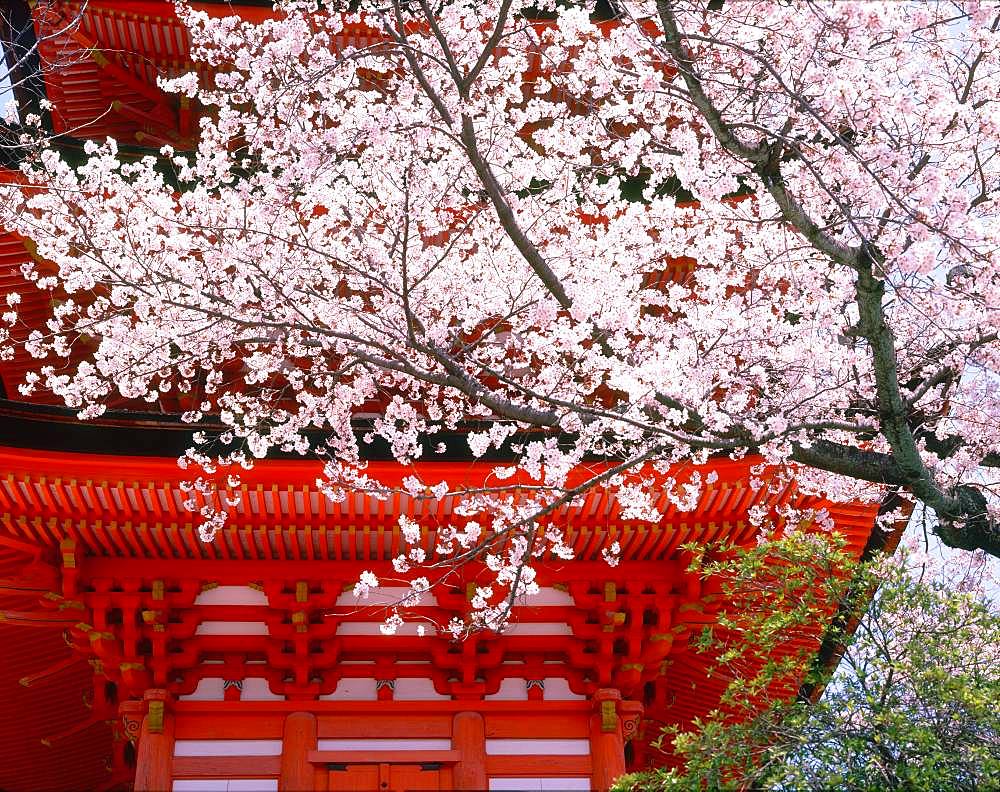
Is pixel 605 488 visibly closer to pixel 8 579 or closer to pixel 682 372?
pixel 682 372

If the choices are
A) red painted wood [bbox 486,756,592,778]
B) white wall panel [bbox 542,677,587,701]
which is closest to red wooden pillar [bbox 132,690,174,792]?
red painted wood [bbox 486,756,592,778]

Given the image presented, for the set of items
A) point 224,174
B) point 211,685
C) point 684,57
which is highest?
point 224,174

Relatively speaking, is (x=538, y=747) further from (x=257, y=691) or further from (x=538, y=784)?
(x=257, y=691)

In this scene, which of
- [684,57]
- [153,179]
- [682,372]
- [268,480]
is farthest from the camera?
[153,179]

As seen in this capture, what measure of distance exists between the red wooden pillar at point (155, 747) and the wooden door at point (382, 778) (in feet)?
3.91

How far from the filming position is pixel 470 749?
9000mm

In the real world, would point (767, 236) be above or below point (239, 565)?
above

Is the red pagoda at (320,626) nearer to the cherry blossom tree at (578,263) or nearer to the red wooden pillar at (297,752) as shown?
the red wooden pillar at (297,752)

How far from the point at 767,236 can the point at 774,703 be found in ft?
11.6

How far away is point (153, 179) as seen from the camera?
399 inches

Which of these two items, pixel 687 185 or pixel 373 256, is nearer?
pixel 687 185

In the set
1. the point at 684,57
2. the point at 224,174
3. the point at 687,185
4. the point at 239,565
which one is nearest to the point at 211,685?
the point at 239,565

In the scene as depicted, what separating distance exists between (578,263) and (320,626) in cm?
341

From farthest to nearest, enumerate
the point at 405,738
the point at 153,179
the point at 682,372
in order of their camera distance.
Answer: the point at 153,179, the point at 405,738, the point at 682,372
